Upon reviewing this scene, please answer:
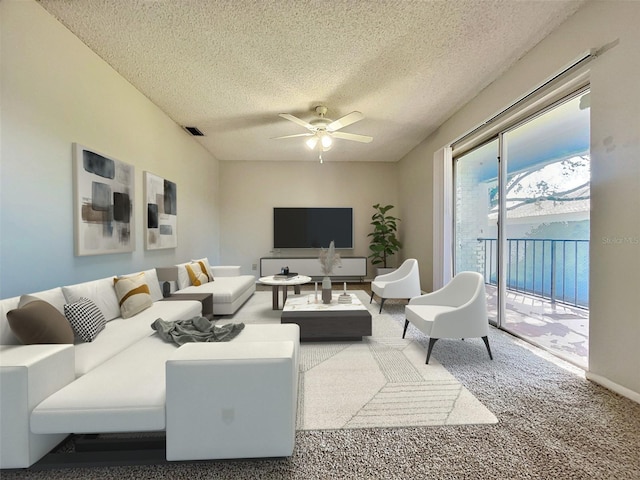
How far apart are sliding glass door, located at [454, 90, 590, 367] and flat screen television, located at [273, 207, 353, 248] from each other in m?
2.72

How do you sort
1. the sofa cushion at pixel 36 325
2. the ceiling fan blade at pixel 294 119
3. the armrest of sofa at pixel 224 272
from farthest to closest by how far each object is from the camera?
1. the armrest of sofa at pixel 224 272
2. the ceiling fan blade at pixel 294 119
3. the sofa cushion at pixel 36 325

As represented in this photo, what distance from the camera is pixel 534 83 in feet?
8.62

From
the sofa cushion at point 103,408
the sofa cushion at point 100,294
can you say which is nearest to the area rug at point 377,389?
the sofa cushion at point 103,408

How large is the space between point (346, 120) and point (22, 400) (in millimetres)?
3477

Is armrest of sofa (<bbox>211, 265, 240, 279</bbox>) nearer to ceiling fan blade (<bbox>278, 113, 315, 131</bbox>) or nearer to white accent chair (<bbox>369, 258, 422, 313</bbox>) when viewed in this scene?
white accent chair (<bbox>369, 258, 422, 313</bbox>)

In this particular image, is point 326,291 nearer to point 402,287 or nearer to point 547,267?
point 402,287

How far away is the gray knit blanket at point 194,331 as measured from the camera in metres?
1.93

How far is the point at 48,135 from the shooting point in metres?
2.26

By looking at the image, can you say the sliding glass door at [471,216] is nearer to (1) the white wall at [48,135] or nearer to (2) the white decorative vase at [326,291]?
(2) the white decorative vase at [326,291]

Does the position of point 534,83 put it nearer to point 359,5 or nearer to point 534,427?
point 359,5

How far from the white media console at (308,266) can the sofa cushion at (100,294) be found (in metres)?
3.87

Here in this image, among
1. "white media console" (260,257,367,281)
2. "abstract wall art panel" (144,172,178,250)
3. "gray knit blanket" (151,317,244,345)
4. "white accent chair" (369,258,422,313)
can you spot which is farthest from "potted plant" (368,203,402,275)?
"gray knit blanket" (151,317,244,345)

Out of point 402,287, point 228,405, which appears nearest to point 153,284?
point 228,405

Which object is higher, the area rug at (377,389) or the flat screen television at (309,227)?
the flat screen television at (309,227)
